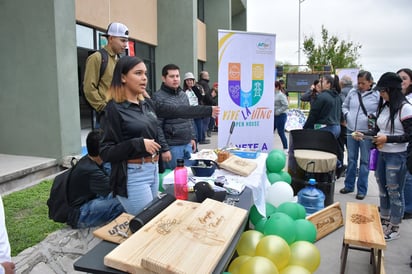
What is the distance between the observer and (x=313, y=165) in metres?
4.74

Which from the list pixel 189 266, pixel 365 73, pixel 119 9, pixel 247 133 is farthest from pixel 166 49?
pixel 189 266

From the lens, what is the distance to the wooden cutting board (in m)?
1.49

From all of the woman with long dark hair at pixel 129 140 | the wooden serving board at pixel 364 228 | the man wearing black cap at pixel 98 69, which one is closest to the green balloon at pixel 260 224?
the wooden serving board at pixel 364 228

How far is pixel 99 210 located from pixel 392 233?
313 cm

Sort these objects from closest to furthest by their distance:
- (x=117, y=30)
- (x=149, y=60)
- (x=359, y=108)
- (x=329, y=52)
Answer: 1. (x=117, y=30)
2. (x=359, y=108)
3. (x=149, y=60)
4. (x=329, y=52)

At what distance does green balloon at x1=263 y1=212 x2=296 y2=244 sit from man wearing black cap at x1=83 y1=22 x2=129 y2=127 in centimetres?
197

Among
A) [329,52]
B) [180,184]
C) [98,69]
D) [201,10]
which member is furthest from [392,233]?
[329,52]

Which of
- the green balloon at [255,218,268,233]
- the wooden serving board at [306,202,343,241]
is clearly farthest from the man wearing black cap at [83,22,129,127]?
the wooden serving board at [306,202,343,241]

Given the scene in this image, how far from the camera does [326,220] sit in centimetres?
396

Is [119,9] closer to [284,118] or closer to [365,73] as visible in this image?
[284,118]

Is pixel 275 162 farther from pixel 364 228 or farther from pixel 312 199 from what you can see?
pixel 364 228

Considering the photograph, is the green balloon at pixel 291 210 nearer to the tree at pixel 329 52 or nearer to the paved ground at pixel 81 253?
the paved ground at pixel 81 253

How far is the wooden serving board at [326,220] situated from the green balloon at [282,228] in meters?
0.77

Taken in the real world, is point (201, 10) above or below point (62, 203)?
above
